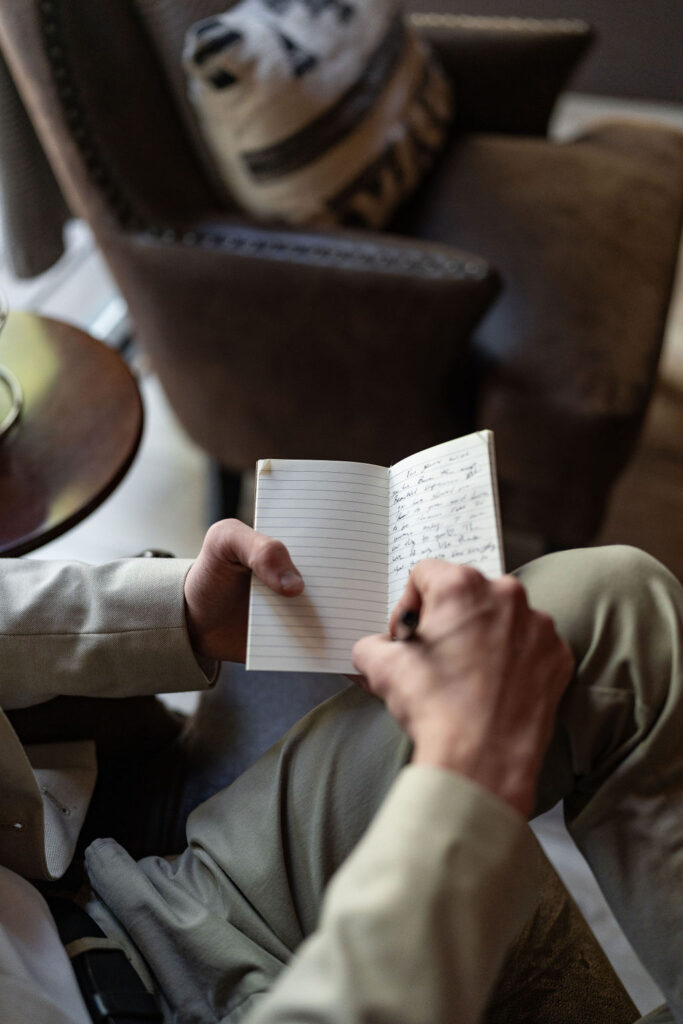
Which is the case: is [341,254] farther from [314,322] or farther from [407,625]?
[407,625]

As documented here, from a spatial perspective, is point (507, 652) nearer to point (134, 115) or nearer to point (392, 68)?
point (134, 115)

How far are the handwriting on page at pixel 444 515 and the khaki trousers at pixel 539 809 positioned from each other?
63 millimetres

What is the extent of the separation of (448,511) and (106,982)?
1.18ft

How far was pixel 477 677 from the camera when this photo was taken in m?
0.47

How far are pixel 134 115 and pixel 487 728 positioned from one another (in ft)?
3.04

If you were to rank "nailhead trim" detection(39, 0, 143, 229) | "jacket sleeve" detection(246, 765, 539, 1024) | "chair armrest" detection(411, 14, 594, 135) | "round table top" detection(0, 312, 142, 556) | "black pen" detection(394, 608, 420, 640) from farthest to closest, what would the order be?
"chair armrest" detection(411, 14, 594, 135), "nailhead trim" detection(39, 0, 143, 229), "round table top" detection(0, 312, 142, 556), "black pen" detection(394, 608, 420, 640), "jacket sleeve" detection(246, 765, 539, 1024)

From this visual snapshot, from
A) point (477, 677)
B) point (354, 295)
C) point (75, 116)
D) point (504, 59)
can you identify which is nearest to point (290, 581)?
point (477, 677)

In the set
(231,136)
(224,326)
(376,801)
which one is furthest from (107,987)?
(231,136)

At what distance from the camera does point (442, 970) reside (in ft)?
1.27

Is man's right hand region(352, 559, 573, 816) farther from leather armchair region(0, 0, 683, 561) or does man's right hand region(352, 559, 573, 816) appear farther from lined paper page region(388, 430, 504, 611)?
leather armchair region(0, 0, 683, 561)

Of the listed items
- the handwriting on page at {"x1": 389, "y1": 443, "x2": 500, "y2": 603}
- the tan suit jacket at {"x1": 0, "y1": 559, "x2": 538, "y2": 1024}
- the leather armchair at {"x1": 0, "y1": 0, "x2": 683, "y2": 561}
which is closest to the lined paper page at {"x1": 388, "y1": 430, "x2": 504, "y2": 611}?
the handwriting on page at {"x1": 389, "y1": 443, "x2": 500, "y2": 603}

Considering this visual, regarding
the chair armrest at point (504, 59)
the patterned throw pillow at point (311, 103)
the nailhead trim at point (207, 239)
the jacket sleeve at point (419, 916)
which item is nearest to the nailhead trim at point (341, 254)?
the nailhead trim at point (207, 239)

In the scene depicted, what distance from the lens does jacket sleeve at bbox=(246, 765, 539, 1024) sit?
1.23 feet

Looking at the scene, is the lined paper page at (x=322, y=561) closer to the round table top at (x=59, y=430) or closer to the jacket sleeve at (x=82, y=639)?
the jacket sleeve at (x=82, y=639)
